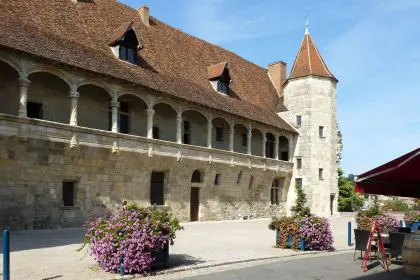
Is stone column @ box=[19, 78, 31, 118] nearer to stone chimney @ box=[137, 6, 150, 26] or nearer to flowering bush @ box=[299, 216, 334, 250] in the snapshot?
flowering bush @ box=[299, 216, 334, 250]

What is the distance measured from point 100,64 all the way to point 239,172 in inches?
444

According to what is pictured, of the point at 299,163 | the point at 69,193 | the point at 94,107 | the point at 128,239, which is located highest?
the point at 94,107

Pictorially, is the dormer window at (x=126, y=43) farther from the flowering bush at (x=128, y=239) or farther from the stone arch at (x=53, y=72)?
the flowering bush at (x=128, y=239)

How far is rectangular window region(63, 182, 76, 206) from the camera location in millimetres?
17578

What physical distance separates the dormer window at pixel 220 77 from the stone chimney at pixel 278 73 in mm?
8728

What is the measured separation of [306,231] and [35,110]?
1172cm

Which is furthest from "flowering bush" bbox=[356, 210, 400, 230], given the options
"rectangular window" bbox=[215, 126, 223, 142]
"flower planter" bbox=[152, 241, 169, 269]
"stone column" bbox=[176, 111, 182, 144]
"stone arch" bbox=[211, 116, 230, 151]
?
"rectangular window" bbox=[215, 126, 223, 142]

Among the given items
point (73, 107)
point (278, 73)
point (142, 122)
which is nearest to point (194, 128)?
point (142, 122)

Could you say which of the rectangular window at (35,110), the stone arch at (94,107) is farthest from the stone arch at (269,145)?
the rectangular window at (35,110)

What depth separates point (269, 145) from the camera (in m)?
30.9

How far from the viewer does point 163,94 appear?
20906 mm

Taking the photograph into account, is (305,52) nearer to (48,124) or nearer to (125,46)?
(125,46)

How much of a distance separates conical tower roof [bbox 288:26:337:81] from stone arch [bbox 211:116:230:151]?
7999 millimetres

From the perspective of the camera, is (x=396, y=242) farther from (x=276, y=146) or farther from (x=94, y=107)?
(x=276, y=146)
